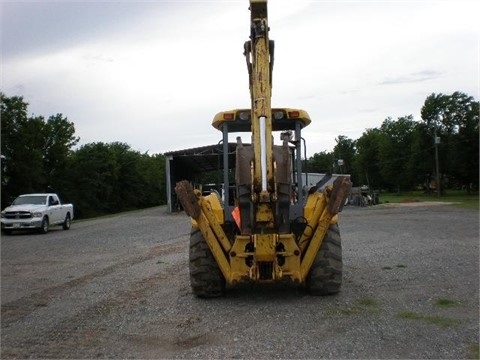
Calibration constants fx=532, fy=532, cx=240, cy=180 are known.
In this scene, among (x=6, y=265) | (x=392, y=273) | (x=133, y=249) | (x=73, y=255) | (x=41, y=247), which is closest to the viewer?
(x=392, y=273)

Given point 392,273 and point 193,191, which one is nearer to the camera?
point 193,191

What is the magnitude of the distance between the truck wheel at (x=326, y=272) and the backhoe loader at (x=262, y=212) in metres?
0.01

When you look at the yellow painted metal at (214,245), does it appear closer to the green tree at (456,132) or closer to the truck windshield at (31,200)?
the truck windshield at (31,200)

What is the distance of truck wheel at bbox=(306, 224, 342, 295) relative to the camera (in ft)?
25.4

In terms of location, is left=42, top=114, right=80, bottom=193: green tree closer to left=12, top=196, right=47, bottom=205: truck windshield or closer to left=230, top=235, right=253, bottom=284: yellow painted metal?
left=12, top=196, right=47, bottom=205: truck windshield

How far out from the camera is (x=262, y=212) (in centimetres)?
718

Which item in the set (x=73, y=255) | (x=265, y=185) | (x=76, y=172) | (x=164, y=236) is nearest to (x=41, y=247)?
(x=73, y=255)

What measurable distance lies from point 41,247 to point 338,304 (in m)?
12.1

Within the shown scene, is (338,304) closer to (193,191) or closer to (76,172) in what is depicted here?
(193,191)

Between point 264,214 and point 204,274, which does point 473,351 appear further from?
point 204,274

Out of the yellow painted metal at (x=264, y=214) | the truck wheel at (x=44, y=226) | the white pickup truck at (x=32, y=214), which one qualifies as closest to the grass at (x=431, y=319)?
the yellow painted metal at (x=264, y=214)

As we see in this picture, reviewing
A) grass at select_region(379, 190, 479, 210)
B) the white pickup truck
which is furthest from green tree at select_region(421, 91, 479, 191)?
the white pickup truck

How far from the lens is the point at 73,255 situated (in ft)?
46.8

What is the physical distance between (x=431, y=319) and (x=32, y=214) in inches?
769
